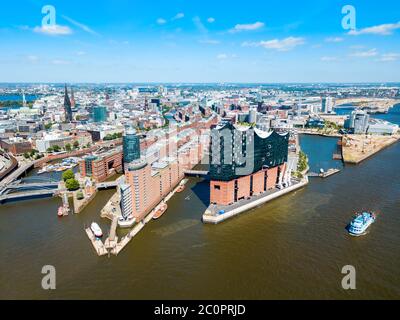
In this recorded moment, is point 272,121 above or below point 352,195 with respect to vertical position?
above

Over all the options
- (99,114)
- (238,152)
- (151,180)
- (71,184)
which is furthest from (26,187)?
(99,114)

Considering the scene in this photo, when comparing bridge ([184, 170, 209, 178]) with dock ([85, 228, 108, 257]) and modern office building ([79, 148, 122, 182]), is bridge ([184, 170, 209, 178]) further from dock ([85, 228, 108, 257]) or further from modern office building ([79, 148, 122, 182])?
dock ([85, 228, 108, 257])

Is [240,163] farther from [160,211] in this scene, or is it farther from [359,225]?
[359,225]

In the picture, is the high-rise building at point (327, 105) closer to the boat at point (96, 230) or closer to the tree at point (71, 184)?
the tree at point (71, 184)

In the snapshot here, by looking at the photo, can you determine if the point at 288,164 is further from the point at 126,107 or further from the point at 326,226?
the point at 126,107

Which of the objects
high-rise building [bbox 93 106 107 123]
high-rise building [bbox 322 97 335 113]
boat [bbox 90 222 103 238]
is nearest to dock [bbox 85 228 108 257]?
boat [bbox 90 222 103 238]
